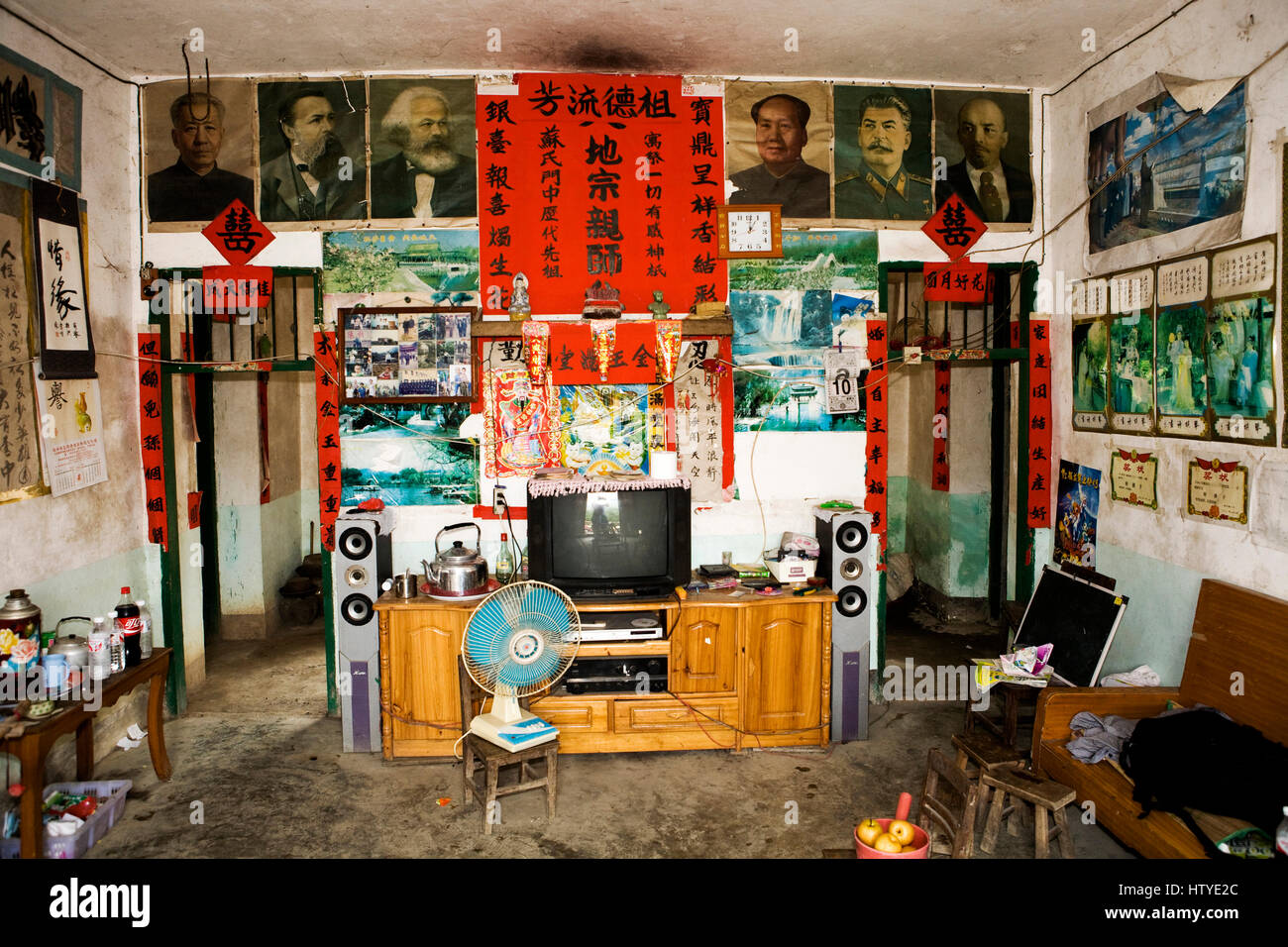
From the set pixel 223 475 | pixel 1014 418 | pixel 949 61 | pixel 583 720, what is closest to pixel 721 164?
pixel 949 61

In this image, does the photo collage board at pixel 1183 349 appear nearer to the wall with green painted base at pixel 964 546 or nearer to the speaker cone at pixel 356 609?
the wall with green painted base at pixel 964 546

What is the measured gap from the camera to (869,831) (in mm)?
2107

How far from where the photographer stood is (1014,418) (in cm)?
580

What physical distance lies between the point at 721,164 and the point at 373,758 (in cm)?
398

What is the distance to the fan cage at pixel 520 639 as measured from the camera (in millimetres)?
3439

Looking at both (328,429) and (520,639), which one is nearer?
(520,639)

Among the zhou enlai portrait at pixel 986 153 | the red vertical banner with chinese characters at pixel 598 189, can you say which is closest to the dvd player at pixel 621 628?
the red vertical banner with chinese characters at pixel 598 189

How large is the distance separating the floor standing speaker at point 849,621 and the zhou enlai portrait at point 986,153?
2.17m

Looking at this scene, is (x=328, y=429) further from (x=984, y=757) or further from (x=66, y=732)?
(x=984, y=757)

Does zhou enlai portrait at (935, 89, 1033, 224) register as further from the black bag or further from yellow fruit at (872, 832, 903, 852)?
yellow fruit at (872, 832, 903, 852)

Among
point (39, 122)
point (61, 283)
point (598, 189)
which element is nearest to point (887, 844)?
point (598, 189)

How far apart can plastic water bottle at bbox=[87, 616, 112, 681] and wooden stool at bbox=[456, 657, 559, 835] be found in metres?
1.59

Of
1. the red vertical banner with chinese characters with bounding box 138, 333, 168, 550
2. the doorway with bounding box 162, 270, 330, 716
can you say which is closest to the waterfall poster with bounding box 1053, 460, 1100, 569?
the doorway with bounding box 162, 270, 330, 716

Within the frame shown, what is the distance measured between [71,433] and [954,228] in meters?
5.14
